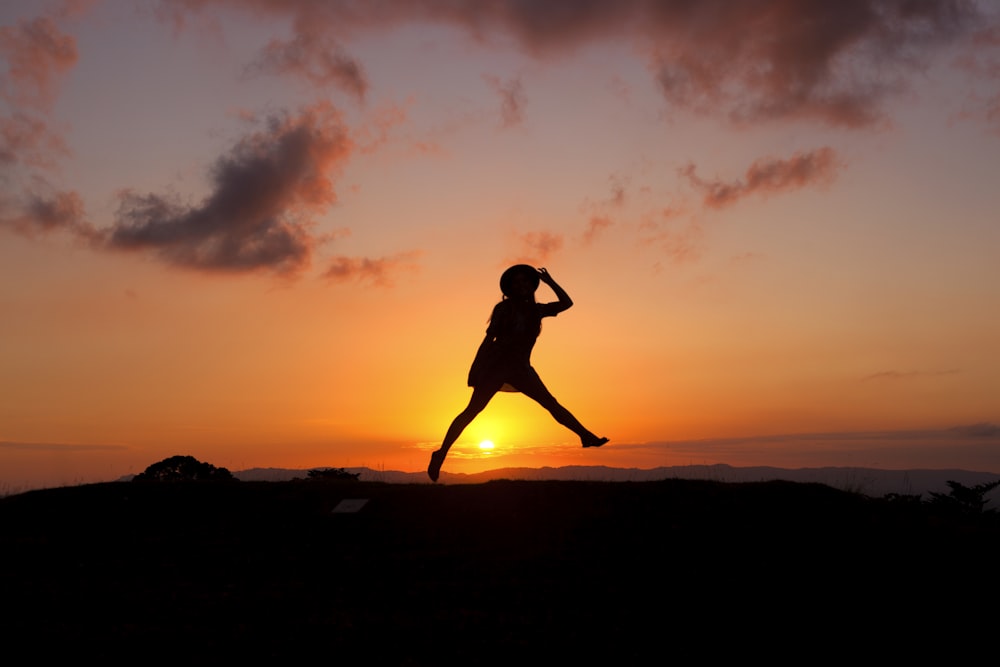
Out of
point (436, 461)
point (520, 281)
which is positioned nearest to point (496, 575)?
point (436, 461)

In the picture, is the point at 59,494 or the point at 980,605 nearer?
the point at 980,605

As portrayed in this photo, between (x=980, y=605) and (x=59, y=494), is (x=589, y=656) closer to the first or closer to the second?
(x=980, y=605)

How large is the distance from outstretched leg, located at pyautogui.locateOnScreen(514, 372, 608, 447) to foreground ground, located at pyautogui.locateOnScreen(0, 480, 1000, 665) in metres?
0.94

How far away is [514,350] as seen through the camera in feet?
58.2

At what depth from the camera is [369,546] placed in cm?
1434

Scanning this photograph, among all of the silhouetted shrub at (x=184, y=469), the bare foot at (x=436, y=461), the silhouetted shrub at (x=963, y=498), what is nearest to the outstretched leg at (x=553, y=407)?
the bare foot at (x=436, y=461)

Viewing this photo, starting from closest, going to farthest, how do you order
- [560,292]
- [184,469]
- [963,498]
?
1. [560,292]
2. [963,498]
3. [184,469]

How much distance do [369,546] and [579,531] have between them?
3355mm

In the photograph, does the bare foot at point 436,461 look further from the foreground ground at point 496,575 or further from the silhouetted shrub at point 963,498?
the silhouetted shrub at point 963,498

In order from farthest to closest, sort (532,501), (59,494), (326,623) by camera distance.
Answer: (59,494), (532,501), (326,623)

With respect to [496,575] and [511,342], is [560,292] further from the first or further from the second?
[496,575]

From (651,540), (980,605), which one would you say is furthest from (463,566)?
(980,605)

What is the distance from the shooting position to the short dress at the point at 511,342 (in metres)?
17.7

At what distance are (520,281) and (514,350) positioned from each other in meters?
1.36
